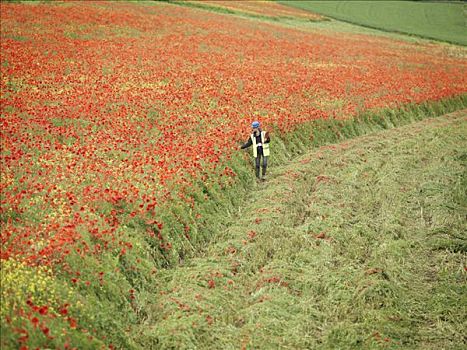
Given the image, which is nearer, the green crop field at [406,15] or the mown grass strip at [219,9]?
the mown grass strip at [219,9]

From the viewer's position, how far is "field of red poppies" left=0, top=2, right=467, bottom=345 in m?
10.1

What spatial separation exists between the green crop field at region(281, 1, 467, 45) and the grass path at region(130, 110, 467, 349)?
6017 cm

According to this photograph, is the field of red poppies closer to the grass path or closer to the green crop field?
the grass path

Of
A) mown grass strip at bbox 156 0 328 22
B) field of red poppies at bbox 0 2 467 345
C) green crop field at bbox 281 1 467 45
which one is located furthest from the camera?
green crop field at bbox 281 1 467 45

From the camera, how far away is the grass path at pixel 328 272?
904 cm

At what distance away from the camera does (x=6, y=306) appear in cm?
747

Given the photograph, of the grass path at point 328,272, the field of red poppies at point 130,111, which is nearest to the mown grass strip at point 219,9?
the field of red poppies at point 130,111

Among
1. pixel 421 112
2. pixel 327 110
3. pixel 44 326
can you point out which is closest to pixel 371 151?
pixel 327 110

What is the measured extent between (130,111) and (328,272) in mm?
11316

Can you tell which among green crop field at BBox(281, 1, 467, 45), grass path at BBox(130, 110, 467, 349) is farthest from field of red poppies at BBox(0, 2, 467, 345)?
green crop field at BBox(281, 1, 467, 45)

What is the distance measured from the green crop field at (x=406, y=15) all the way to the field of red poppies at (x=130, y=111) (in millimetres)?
36985

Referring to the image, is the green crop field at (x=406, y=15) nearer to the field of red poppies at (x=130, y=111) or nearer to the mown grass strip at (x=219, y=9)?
the mown grass strip at (x=219, y=9)

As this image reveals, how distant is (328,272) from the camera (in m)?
11.0

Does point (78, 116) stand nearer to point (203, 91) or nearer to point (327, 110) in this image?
point (203, 91)
